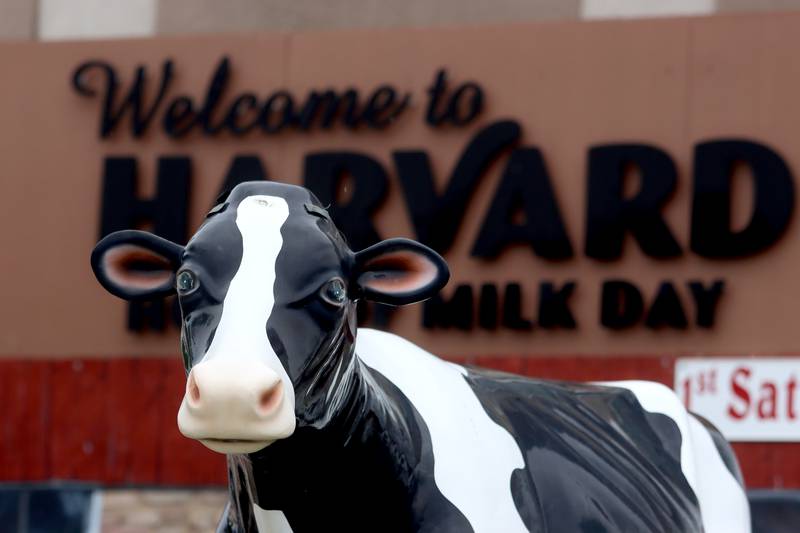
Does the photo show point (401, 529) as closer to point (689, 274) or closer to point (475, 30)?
point (689, 274)

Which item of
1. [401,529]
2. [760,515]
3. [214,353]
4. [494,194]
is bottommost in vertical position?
[760,515]

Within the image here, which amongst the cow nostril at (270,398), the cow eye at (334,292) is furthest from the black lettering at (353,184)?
the cow nostril at (270,398)

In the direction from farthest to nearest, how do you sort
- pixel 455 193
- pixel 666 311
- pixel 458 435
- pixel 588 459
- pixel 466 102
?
pixel 466 102, pixel 455 193, pixel 666 311, pixel 588 459, pixel 458 435

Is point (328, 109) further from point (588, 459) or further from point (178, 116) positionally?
point (588, 459)

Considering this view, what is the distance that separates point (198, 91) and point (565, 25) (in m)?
2.75

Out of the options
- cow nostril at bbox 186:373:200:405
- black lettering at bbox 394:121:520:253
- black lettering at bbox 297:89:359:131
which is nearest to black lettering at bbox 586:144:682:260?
black lettering at bbox 394:121:520:253

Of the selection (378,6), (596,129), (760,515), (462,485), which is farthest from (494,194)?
(462,485)

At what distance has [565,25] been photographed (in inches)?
458

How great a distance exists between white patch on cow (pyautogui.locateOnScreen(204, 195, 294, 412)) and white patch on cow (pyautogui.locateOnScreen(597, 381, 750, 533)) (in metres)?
1.82

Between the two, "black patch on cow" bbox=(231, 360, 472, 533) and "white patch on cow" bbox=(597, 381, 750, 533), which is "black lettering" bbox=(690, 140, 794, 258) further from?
"black patch on cow" bbox=(231, 360, 472, 533)

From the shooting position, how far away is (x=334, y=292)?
12.4 feet

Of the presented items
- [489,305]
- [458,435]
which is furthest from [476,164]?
[458,435]

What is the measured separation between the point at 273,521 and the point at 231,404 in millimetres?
710

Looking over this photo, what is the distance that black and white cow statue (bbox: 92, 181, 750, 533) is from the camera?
3.53 meters
